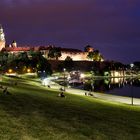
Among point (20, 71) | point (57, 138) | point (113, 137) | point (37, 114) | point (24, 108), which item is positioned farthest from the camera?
point (20, 71)

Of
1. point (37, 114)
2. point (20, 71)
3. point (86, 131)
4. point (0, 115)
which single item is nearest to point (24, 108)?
point (37, 114)

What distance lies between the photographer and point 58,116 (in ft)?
88.7

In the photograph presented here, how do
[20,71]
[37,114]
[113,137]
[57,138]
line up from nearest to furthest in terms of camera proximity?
[57,138] → [113,137] → [37,114] → [20,71]

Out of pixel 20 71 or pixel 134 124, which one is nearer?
pixel 134 124

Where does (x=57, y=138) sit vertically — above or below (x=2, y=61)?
below

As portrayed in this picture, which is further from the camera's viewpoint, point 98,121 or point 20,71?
point 20,71

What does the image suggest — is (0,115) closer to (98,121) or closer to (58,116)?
(58,116)

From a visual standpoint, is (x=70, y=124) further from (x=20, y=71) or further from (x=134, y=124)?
(x=20, y=71)

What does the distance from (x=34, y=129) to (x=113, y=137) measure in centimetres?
495

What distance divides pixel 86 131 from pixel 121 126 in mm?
4926

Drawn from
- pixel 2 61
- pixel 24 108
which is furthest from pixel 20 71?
pixel 24 108

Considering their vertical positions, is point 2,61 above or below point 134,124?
above

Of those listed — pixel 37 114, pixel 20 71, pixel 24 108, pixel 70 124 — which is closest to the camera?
pixel 70 124

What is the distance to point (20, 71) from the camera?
18062 centimetres
